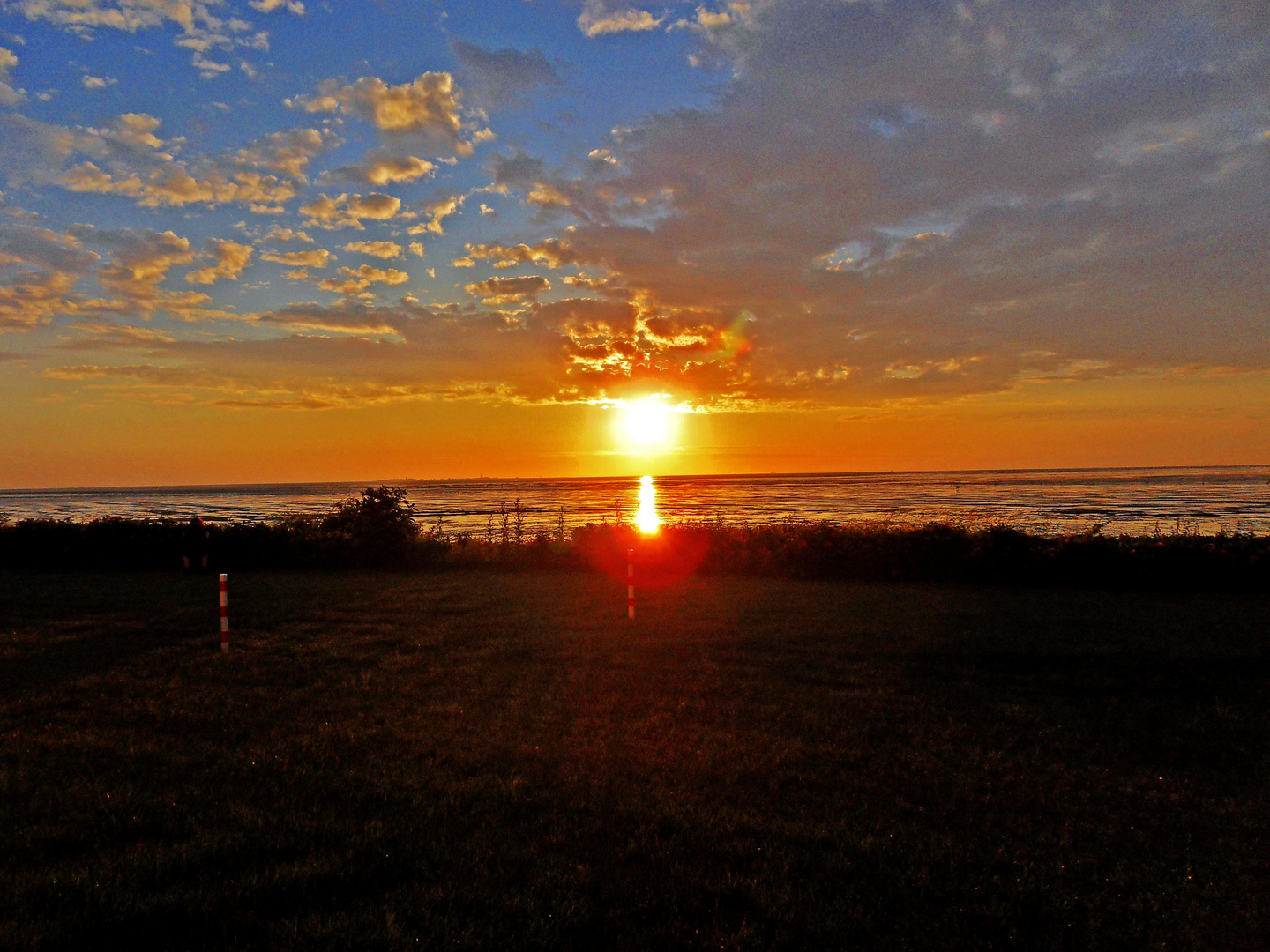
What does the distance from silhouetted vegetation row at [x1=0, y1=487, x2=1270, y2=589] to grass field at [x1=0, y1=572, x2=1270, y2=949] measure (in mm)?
4591

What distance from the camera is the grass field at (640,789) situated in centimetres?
370

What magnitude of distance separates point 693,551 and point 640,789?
1223cm

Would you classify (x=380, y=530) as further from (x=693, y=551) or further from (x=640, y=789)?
(x=640, y=789)

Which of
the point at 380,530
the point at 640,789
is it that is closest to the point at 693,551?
the point at 380,530

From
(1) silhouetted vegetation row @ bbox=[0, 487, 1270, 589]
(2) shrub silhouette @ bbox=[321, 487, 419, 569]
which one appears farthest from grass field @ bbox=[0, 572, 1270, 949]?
(2) shrub silhouette @ bbox=[321, 487, 419, 569]

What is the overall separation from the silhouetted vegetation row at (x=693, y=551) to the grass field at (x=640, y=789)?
4.59 meters

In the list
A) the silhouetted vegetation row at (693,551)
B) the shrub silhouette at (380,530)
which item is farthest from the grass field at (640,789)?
the shrub silhouette at (380,530)

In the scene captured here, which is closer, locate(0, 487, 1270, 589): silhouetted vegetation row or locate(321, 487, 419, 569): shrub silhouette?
locate(0, 487, 1270, 589): silhouetted vegetation row

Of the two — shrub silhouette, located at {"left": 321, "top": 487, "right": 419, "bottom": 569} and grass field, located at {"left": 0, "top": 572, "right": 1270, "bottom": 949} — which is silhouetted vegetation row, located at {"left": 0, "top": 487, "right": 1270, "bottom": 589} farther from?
grass field, located at {"left": 0, "top": 572, "right": 1270, "bottom": 949}

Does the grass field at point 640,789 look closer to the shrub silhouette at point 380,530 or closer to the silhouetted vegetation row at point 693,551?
the silhouetted vegetation row at point 693,551

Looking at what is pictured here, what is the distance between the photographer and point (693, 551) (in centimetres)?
1736

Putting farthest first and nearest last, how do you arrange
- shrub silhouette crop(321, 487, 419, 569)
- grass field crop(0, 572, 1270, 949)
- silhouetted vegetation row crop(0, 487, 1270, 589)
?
shrub silhouette crop(321, 487, 419, 569) < silhouetted vegetation row crop(0, 487, 1270, 589) < grass field crop(0, 572, 1270, 949)

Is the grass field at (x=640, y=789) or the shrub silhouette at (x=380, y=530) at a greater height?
the shrub silhouette at (x=380, y=530)

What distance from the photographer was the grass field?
3.70 m
